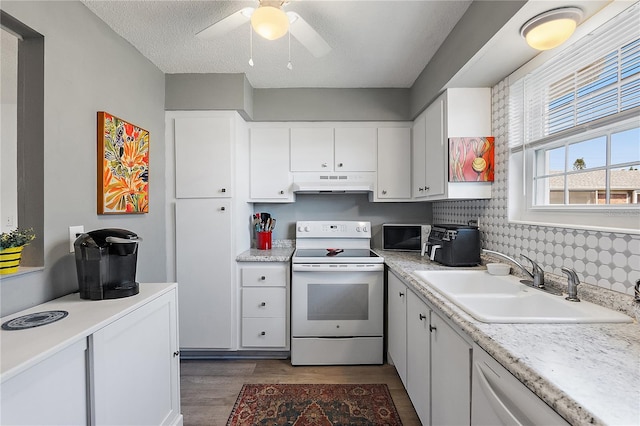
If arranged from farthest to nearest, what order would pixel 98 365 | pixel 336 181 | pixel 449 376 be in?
pixel 336 181, pixel 449 376, pixel 98 365

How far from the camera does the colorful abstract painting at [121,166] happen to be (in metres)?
1.66

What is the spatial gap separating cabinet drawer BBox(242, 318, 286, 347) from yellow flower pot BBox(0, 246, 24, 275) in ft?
5.14

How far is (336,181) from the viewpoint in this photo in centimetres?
272

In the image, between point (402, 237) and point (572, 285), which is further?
point (402, 237)

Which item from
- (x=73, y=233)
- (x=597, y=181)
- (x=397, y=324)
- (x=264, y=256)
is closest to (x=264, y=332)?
(x=264, y=256)

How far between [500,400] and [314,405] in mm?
1383

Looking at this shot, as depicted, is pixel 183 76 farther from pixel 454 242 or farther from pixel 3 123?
pixel 454 242

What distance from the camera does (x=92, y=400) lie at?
3.41ft

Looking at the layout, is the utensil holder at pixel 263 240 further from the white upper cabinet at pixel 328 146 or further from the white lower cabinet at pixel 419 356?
the white lower cabinet at pixel 419 356

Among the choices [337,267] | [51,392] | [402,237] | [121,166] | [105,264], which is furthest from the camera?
[402,237]

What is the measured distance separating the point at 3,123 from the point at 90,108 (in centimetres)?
38

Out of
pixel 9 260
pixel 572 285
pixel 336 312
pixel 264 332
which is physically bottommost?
pixel 264 332

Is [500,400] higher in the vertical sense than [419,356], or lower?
higher

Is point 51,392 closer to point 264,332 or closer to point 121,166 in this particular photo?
Result: point 121,166
